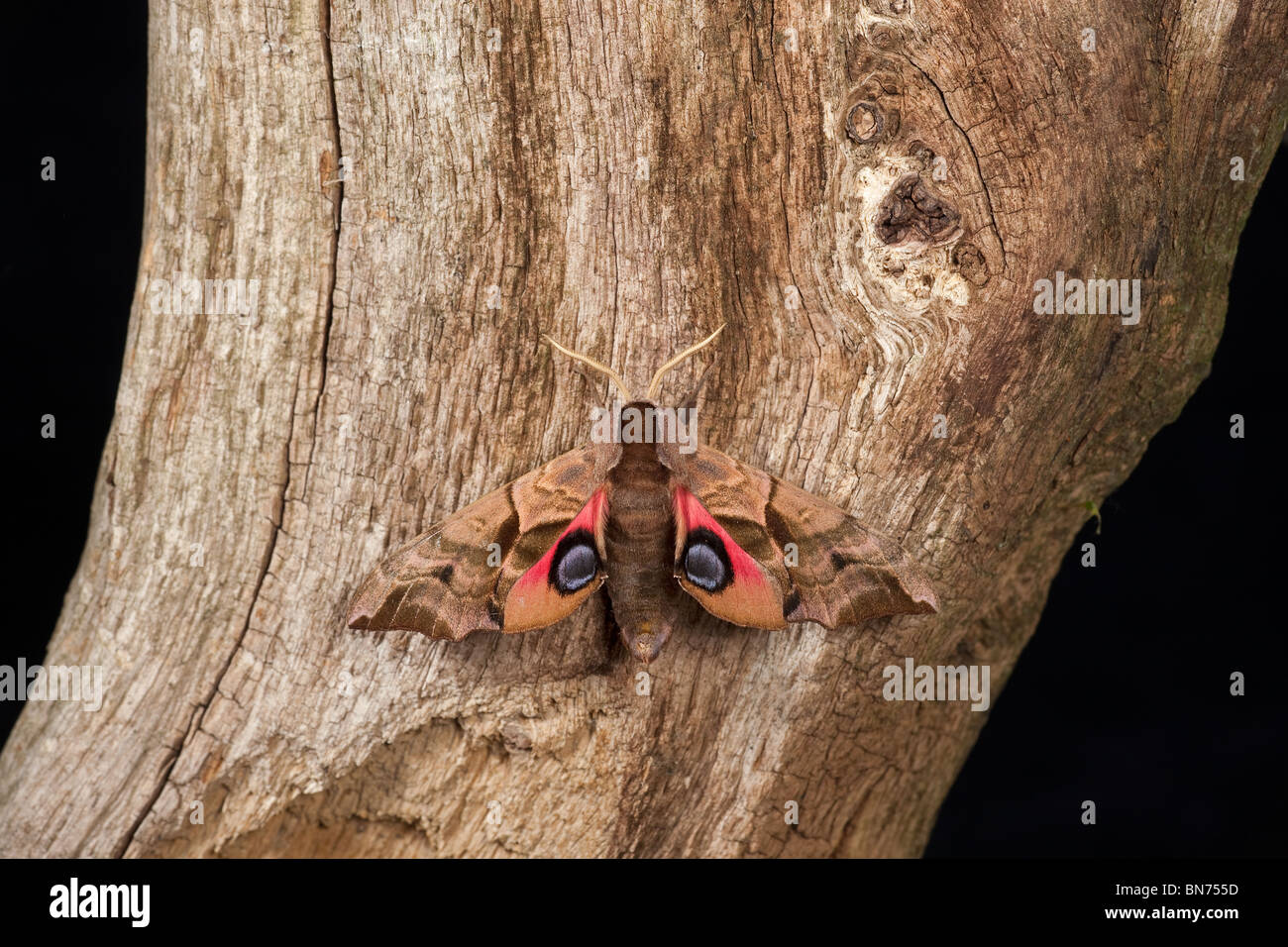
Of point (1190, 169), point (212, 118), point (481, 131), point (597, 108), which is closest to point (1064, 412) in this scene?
point (1190, 169)

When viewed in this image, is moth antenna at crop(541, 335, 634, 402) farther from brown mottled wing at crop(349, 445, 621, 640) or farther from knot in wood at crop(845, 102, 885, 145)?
knot in wood at crop(845, 102, 885, 145)

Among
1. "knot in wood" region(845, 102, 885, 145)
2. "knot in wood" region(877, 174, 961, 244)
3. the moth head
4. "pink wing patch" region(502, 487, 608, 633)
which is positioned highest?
"knot in wood" region(845, 102, 885, 145)

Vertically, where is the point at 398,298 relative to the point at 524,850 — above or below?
above

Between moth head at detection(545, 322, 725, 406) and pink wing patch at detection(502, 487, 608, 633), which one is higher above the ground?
moth head at detection(545, 322, 725, 406)

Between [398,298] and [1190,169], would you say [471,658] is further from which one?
[1190,169]

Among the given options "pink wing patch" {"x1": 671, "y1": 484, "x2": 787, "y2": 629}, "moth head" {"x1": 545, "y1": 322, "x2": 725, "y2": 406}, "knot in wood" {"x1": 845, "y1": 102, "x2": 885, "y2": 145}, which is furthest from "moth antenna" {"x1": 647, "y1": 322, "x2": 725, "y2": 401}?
"knot in wood" {"x1": 845, "y1": 102, "x2": 885, "y2": 145}

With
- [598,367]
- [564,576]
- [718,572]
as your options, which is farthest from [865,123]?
[564,576]
